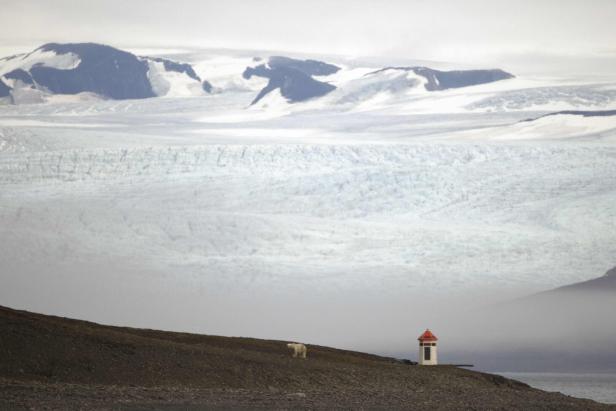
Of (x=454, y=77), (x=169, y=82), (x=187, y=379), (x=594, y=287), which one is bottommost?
(x=187, y=379)

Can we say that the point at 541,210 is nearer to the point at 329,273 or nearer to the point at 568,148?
the point at 568,148

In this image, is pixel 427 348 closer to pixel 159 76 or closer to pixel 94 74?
pixel 94 74

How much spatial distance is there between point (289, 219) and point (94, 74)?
2338 centimetres

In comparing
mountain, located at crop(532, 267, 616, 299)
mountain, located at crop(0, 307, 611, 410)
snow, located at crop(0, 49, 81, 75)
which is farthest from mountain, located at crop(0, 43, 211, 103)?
mountain, located at crop(0, 307, 611, 410)

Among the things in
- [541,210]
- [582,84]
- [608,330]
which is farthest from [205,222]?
[582,84]

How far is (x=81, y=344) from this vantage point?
13305 mm

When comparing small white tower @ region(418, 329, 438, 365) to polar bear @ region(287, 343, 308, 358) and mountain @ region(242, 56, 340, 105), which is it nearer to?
polar bear @ region(287, 343, 308, 358)

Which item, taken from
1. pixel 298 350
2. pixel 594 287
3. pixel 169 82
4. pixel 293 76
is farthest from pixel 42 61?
pixel 298 350

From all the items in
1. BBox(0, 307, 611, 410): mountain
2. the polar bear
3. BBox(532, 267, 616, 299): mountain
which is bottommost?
BBox(0, 307, 611, 410): mountain

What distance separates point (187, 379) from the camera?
42.6 feet

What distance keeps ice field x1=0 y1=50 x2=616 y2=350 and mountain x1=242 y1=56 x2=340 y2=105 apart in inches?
469

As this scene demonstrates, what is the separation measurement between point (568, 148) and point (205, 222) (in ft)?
30.6

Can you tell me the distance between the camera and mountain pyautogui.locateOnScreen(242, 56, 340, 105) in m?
→ 46.8

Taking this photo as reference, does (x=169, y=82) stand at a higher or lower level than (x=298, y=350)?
higher
